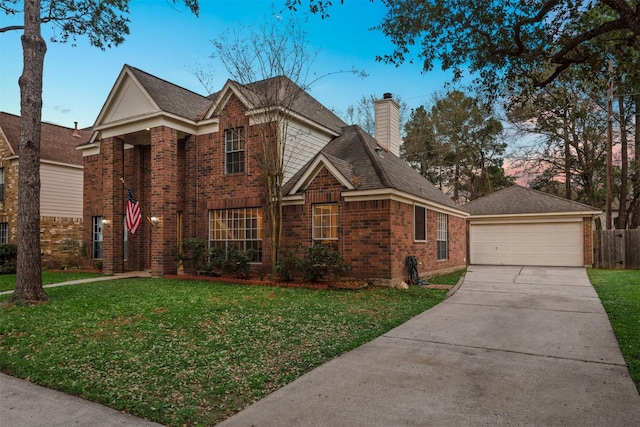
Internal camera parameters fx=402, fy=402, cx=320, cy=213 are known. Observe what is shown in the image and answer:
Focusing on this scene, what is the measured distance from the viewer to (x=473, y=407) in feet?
11.9

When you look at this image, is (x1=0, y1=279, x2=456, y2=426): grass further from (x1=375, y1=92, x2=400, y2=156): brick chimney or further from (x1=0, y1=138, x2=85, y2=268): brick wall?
(x1=0, y1=138, x2=85, y2=268): brick wall

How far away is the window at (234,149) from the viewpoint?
562 inches

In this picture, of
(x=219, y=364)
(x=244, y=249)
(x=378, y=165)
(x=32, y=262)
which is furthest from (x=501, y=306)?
(x=32, y=262)

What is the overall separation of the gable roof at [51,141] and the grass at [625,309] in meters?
24.3

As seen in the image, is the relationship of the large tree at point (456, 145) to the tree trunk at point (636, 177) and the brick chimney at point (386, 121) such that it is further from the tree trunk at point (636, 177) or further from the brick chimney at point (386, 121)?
the brick chimney at point (386, 121)

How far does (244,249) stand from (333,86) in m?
6.55

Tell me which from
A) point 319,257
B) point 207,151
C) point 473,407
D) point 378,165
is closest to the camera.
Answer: point 473,407

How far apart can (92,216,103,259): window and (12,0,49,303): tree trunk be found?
9.03 meters

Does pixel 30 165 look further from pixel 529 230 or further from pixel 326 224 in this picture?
pixel 529 230

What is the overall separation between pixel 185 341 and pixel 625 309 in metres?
8.40

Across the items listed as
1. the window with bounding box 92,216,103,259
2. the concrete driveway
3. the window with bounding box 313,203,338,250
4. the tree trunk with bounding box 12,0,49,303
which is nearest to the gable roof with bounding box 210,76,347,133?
the window with bounding box 313,203,338,250

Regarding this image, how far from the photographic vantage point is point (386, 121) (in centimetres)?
1750

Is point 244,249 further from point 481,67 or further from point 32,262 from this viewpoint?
point 481,67

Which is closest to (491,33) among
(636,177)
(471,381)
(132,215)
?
(471,381)
